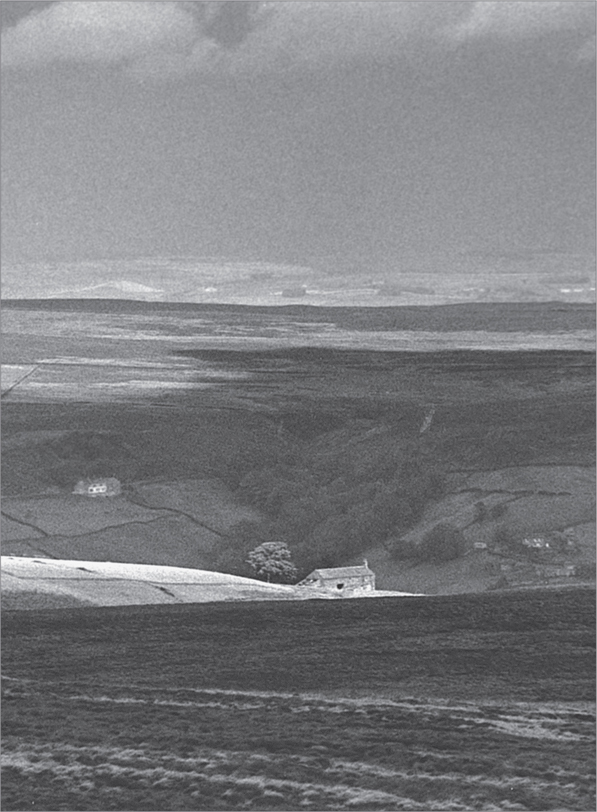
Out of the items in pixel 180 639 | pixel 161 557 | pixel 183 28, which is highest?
pixel 183 28

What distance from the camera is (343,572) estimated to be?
3.76 metres

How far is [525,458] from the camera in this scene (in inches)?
151

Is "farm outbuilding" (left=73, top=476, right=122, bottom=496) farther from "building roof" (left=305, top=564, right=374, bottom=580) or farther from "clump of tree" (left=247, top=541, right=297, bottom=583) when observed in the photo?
"building roof" (left=305, top=564, right=374, bottom=580)

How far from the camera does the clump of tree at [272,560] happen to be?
3744 mm

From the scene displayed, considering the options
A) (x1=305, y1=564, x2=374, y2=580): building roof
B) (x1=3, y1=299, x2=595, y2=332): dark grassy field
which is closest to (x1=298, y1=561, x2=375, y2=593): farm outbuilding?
(x1=305, y1=564, x2=374, y2=580): building roof

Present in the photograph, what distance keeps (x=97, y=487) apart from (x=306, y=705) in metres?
0.99

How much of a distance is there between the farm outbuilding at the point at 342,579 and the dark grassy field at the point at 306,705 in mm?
60

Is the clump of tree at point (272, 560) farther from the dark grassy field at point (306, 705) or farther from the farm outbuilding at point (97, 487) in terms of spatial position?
the farm outbuilding at point (97, 487)

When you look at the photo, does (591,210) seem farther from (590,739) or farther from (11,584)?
(11,584)

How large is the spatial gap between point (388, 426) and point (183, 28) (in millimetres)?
1516

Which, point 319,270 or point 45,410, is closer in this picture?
point 45,410

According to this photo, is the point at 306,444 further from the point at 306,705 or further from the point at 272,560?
the point at 306,705

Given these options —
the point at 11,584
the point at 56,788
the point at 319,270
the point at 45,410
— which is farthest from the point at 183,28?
the point at 56,788

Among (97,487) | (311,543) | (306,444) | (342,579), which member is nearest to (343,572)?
(342,579)
